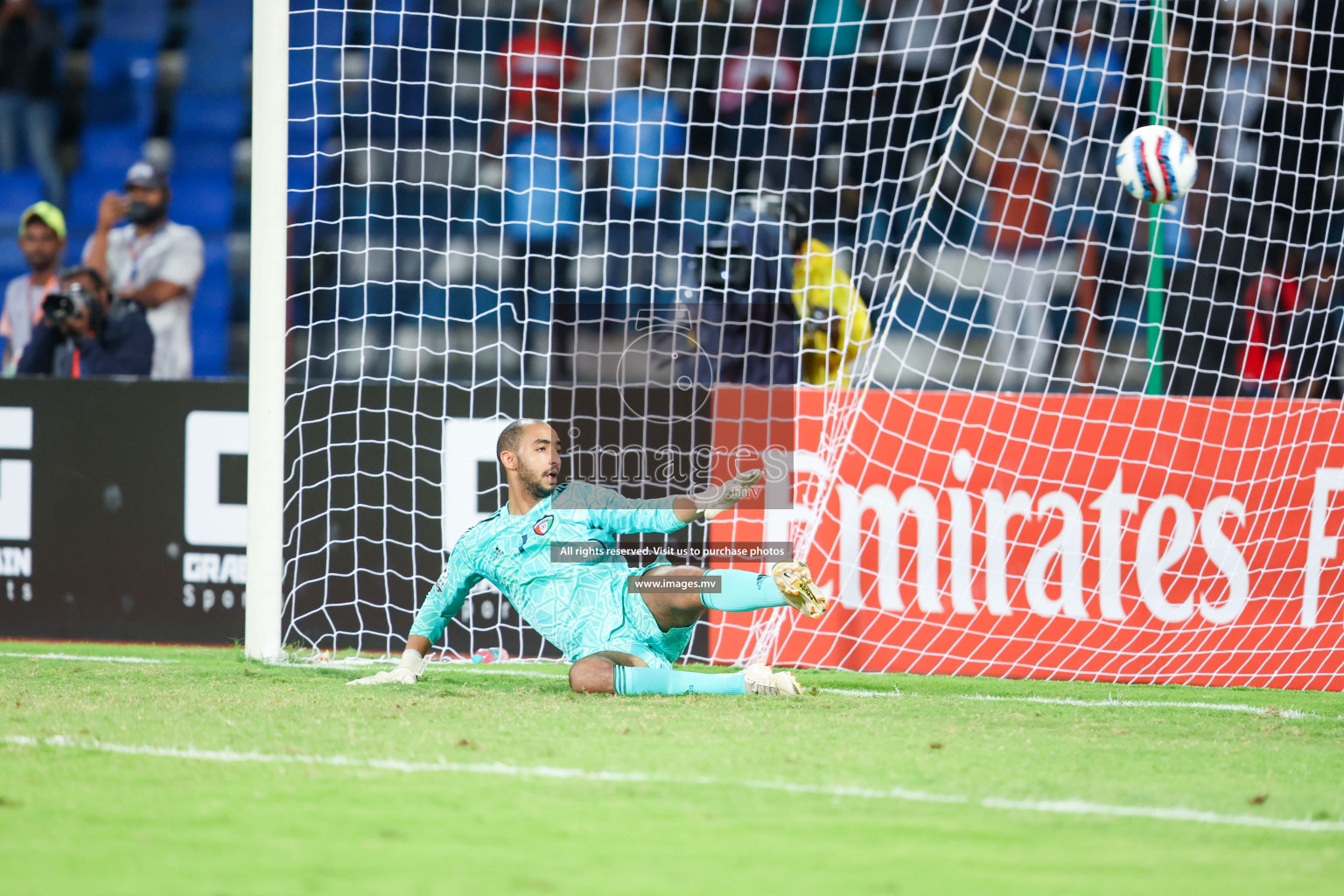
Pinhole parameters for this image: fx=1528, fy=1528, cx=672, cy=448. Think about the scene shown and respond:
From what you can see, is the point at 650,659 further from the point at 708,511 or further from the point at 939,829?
→ the point at 939,829

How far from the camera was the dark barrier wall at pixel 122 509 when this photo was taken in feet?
23.4

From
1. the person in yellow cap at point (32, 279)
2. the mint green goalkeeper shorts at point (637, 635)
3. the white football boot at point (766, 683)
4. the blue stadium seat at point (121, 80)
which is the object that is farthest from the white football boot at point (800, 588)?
the blue stadium seat at point (121, 80)

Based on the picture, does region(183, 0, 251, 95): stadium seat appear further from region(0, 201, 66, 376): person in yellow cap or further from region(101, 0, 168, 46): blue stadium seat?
region(0, 201, 66, 376): person in yellow cap

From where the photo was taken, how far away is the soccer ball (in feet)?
21.0

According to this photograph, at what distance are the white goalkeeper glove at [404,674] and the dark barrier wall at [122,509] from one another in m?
1.74

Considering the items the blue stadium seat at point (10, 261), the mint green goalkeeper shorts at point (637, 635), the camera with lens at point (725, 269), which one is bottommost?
the mint green goalkeeper shorts at point (637, 635)

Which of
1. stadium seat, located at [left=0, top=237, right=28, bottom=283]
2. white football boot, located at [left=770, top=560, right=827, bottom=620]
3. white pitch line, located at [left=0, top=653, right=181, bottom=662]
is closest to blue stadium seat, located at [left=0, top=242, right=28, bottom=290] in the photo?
stadium seat, located at [left=0, top=237, right=28, bottom=283]

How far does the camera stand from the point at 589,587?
542 cm

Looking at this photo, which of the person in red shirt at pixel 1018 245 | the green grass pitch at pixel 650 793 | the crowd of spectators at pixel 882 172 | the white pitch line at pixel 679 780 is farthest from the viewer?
the person in red shirt at pixel 1018 245

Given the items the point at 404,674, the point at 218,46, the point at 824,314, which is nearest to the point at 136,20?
the point at 218,46

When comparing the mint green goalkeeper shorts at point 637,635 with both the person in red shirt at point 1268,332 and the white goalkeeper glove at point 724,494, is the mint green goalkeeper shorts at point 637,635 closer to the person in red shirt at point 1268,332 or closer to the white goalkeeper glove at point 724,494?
the white goalkeeper glove at point 724,494

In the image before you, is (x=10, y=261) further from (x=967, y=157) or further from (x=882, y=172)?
(x=967, y=157)

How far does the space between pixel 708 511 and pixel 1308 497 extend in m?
2.69

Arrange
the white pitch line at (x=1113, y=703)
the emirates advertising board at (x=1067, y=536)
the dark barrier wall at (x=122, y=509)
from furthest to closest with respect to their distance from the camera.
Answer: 1. the dark barrier wall at (x=122, y=509)
2. the emirates advertising board at (x=1067, y=536)
3. the white pitch line at (x=1113, y=703)
